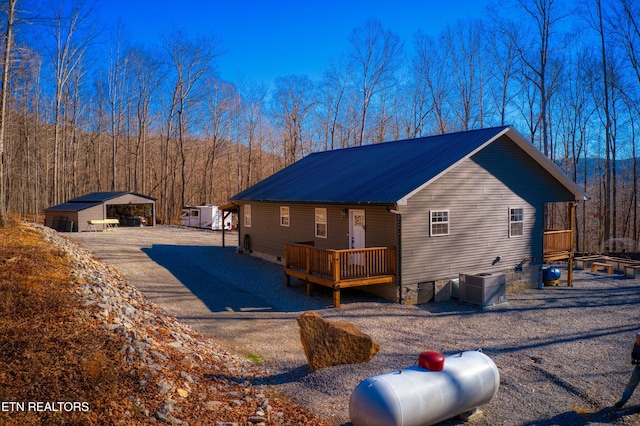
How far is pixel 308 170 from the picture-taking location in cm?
2116

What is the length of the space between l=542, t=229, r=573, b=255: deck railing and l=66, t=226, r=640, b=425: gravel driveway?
1.57 m

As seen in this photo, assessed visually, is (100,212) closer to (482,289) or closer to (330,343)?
(482,289)

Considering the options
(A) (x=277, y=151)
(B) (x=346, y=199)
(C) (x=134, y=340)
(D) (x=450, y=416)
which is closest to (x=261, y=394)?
(C) (x=134, y=340)

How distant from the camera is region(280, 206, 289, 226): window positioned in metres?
18.4

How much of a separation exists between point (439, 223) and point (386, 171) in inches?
105

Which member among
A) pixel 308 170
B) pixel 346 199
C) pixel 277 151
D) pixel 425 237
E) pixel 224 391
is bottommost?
pixel 224 391

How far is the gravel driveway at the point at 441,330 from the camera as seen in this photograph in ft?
22.9

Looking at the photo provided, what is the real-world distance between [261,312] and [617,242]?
24.0 m

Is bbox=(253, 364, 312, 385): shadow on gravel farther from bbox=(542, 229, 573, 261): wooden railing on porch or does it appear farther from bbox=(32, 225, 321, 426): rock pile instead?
bbox=(542, 229, 573, 261): wooden railing on porch

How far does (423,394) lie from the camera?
18.1ft

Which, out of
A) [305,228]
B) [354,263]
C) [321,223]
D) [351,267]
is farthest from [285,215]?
[354,263]

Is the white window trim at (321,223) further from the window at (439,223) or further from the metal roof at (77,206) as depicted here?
the metal roof at (77,206)

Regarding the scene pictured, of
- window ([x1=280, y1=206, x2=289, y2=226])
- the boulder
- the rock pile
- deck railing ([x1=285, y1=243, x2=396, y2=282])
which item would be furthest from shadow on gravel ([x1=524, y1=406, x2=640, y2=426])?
window ([x1=280, y1=206, x2=289, y2=226])

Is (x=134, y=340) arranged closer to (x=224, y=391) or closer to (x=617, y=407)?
(x=224, y=391)
